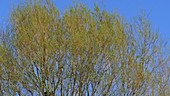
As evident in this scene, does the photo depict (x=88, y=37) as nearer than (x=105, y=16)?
Yes

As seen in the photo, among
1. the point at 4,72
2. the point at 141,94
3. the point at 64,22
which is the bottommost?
the point at 141,94

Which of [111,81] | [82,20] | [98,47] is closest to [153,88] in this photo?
[111,81]

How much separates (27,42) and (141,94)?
293cm

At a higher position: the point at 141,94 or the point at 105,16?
the point at 105,16

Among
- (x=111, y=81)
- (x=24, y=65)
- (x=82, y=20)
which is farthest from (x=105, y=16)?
(x=24, y=65)

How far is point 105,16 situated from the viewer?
9.66 m

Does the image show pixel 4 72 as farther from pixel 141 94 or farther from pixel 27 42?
pixel 141 94

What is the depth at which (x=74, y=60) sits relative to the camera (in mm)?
8992

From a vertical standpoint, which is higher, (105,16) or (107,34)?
(105,16)

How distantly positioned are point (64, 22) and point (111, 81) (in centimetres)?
177

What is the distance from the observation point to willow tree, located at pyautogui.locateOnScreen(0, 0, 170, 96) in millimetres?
9047

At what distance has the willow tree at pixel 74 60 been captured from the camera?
9.05 m

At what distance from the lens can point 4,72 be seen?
9.38m

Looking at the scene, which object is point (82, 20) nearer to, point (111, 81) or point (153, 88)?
point (111, 81)
